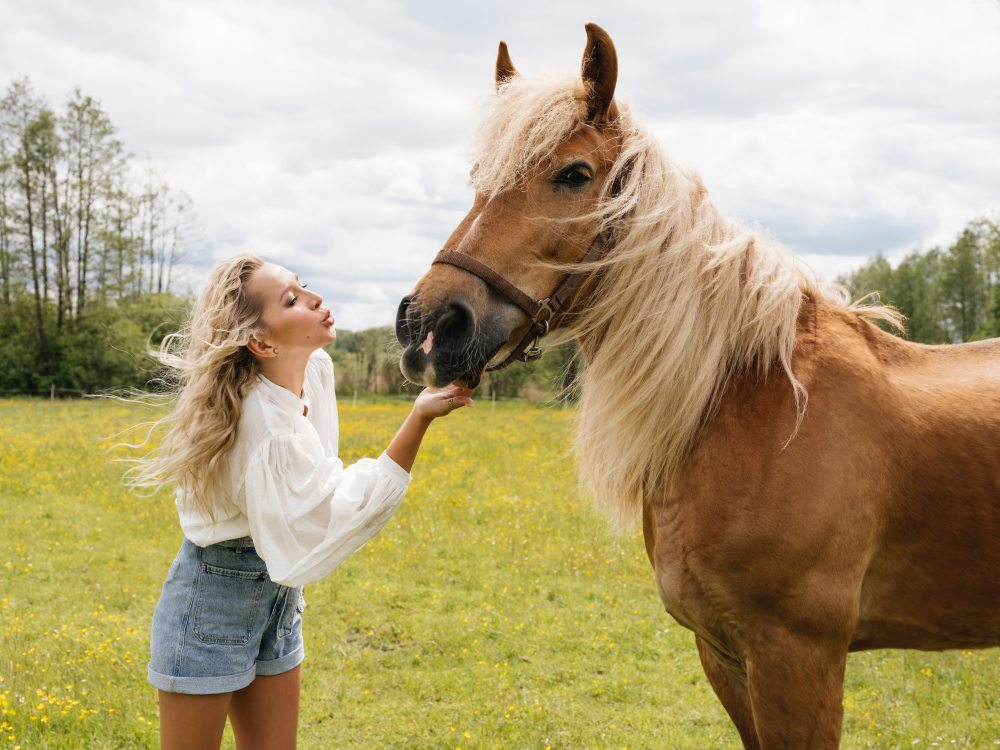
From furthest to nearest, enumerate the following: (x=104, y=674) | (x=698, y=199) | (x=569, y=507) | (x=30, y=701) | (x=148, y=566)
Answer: (x=569, y=507) → (x=148, y=566) → (x=104, y=674) → (x=30, y=701) → (x=698, y=199)

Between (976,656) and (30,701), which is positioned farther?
(976,656)

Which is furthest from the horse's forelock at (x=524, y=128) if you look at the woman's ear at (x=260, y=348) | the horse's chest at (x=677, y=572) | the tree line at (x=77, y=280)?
the tree line at (x=77, y=280)

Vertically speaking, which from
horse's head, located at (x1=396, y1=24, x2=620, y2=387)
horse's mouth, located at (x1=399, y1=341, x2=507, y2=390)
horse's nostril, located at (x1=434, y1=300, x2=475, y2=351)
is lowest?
horse's mouth, located at (x1=399, y1=341, x2=507, y2=390)

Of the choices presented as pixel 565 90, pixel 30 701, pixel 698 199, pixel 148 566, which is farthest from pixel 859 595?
pixel 148 566

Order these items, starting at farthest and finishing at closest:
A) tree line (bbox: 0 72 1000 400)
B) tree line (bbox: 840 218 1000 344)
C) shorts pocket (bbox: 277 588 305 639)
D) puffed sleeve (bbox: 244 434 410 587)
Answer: tree line (bbox: 840 218 1000 344)
tree line (bbox: 0 72 1000 400)
shorts pocket (bbox: 277 588 305 639)
puffed sleeve (bbox: 244 434 410 587)

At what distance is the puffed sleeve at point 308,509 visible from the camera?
6.98ft

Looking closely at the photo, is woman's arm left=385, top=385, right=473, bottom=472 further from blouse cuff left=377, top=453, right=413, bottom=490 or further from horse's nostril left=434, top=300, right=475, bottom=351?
horse's nostril left=434, top=300, right=475, bottom=351

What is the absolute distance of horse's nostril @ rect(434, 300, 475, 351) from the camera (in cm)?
203

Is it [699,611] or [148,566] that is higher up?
[699,611]

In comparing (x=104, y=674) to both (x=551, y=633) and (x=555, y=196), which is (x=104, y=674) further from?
(x=555, y=196)

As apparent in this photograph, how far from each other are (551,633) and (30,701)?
3602mm

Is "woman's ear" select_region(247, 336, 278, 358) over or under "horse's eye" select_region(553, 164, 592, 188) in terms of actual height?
under

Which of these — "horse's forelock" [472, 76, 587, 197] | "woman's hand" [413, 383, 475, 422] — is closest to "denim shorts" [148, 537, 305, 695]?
"woman's hand" [413, 383, 475, 422]

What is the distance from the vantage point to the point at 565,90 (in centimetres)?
226
